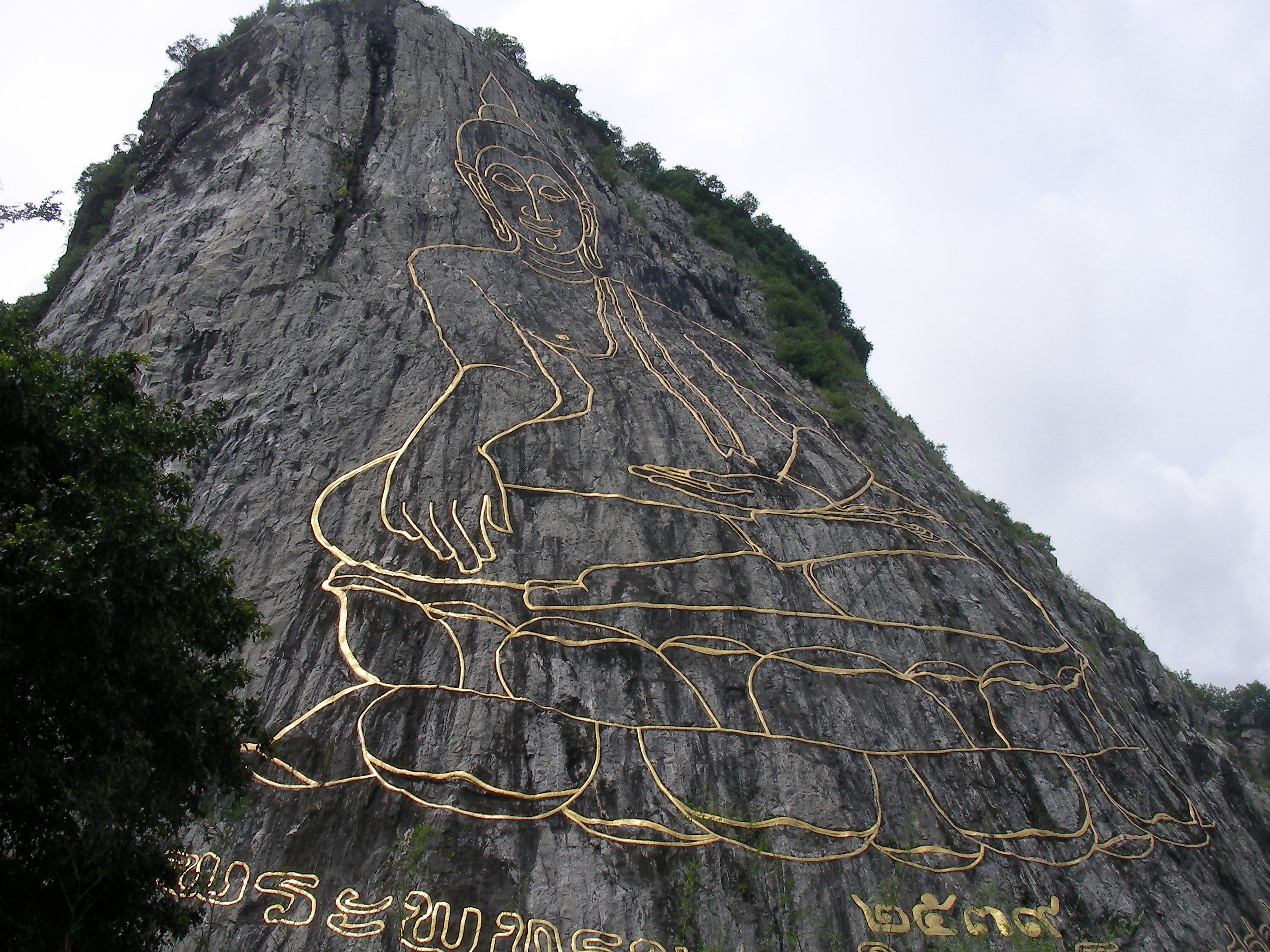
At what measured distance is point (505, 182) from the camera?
550 inches

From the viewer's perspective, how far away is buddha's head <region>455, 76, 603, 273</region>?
13.3 m

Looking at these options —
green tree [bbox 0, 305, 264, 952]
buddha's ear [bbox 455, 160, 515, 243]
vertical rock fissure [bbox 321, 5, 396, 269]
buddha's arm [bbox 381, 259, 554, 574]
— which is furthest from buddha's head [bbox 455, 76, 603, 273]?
green tree [bbox 0, 305, 264, 952]

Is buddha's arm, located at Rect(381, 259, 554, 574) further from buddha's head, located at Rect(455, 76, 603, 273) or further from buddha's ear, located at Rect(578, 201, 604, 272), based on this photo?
buddha's ear, located at Rect(578, 201, 604, 272)

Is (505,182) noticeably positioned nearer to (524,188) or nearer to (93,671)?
(524,188)

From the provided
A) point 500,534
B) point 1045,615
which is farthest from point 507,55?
point 1045,615

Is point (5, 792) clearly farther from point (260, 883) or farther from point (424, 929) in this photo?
point (424, 929)

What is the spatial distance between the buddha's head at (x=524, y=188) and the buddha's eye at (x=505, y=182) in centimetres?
1

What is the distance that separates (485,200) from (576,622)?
26.6 feet

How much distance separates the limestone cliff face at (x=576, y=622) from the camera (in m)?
6.12

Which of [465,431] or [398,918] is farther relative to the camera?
[465,431]

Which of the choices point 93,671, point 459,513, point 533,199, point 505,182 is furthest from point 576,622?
point 505,182

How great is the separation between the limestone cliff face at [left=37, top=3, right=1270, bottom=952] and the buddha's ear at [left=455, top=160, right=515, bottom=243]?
0.23 feet

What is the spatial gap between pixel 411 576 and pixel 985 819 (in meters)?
5.50

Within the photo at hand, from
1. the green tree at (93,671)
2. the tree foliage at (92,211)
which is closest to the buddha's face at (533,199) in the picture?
the tree foliage at (92,211)
